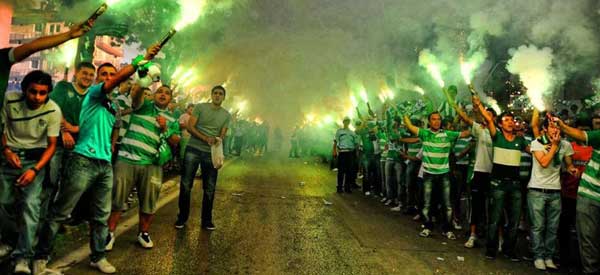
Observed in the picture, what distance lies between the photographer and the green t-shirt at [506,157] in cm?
610

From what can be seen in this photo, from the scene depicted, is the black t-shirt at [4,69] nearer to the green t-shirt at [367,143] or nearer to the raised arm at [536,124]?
the raised arm at [536,124]

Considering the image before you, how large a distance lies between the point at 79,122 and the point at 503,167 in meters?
5.41

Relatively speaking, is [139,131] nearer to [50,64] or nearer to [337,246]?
[337,246]

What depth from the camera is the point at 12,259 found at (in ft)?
12.7

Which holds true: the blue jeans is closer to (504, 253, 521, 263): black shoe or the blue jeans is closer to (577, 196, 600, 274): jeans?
(504, 253, 521, 263): black shoe

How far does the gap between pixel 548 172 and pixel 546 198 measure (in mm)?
345

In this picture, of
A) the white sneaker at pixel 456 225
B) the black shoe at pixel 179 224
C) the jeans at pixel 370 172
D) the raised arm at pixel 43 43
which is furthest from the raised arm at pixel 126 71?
the jeans at pixel 370 172

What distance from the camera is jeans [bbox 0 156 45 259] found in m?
3.82

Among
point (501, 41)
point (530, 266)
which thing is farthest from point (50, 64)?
point (530, 266)

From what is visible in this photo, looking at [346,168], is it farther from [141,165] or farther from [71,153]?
[71,153]

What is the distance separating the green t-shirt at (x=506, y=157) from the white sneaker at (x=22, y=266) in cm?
571

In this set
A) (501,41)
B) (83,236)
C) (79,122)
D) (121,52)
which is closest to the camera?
(79,122)

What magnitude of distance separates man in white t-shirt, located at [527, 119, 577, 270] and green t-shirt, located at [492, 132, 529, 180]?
295 millimetres

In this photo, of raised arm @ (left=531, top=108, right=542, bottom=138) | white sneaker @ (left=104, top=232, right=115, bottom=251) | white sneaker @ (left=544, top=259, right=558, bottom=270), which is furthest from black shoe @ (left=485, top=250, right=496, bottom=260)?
white sneaker @ (left=104, top=232, right=115, bottom=251)
